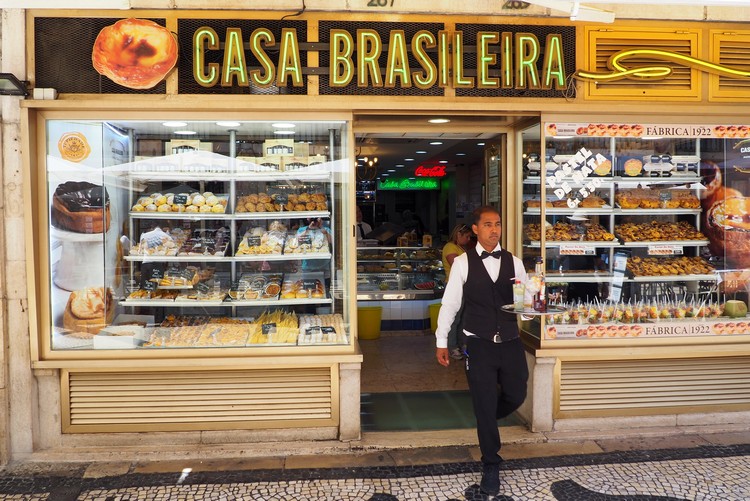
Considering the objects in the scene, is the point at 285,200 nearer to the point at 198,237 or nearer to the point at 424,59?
the point at 198,237

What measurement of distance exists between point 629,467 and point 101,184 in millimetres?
4789

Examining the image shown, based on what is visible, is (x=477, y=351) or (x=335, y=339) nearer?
(x=477, y=351)

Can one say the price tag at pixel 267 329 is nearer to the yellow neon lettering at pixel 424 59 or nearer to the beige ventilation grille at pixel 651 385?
the yellow neon lettering at pixel 424 59

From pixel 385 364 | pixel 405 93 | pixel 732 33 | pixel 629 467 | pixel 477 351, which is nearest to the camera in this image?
pixel 477 351

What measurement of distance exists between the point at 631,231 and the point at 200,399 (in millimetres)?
4210

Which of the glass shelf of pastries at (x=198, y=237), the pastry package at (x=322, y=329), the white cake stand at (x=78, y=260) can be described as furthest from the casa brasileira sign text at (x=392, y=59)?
the pastry package at (x=322, y=329)

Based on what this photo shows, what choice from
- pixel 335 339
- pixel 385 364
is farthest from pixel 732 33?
pixel 385 364

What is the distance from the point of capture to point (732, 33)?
504 cm

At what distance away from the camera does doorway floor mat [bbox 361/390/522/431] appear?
16.9 ft

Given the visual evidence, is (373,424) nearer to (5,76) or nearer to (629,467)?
(629,467)

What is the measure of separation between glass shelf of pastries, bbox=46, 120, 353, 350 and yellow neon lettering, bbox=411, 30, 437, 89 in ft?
2.53

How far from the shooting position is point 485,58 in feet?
15.5

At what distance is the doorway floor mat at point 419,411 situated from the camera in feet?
16.9

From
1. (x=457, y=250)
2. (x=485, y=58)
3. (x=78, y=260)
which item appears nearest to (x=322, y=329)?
(x=78, y=260)
